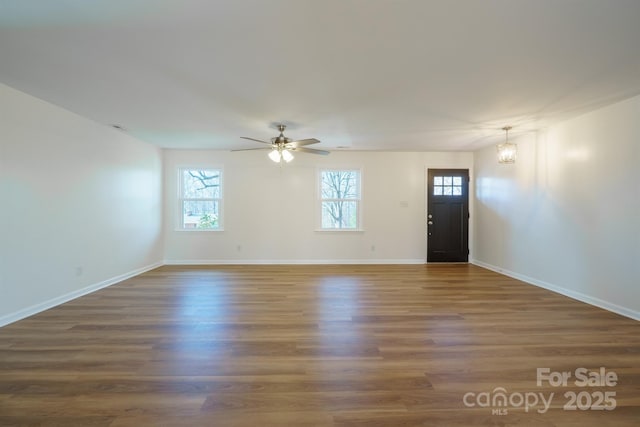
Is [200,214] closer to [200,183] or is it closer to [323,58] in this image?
[200,183]

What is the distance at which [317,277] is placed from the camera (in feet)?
16.7

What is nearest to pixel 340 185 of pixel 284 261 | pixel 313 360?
pixel 284 261

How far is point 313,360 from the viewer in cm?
228

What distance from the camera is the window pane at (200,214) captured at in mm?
6281

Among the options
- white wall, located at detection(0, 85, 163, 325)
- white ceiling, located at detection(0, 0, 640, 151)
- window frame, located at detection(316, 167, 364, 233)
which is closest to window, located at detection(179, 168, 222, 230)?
white wall, located at detection(0, 85, 163, 325)

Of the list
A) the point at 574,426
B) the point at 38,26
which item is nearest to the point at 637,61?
the point at 574,426

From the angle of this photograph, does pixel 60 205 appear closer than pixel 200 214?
Yes

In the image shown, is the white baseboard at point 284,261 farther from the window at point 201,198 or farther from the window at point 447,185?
the window at point 447,185

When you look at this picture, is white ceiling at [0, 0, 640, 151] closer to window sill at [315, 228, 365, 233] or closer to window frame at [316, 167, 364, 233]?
window frame at [316, 167, 364, 233]

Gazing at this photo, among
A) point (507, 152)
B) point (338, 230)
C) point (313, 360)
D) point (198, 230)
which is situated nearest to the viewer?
point (313, 360)

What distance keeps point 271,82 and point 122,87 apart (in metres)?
1.61

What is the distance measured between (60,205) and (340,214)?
4.79m

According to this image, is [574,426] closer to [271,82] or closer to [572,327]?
[572,327]

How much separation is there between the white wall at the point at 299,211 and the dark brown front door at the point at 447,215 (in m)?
0.18
